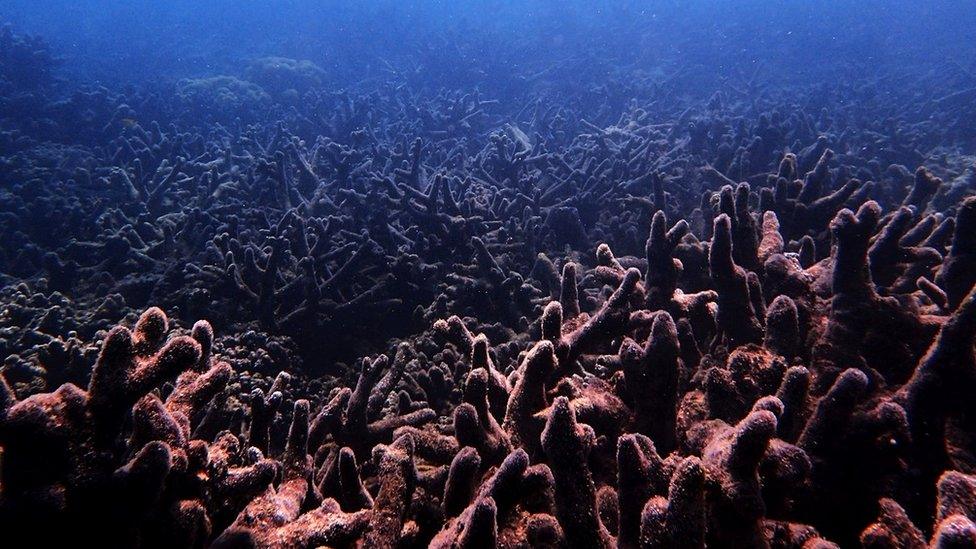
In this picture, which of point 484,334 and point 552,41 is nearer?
point 484,334

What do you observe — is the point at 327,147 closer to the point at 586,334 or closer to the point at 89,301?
the point at 89,301

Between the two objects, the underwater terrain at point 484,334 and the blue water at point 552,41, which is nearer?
the underwater terrain at point 484,334

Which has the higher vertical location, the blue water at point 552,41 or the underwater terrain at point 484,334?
the blue water at point 552,41

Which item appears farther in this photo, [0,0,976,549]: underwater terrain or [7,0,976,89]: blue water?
[7,0,976,89]: blue water

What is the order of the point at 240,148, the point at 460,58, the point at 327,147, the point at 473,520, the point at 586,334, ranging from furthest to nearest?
the point at 460,58, the point at 240,148, the point at 327,147, the point at 586,334, the point at 473,520

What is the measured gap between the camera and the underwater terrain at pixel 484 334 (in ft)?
5.64

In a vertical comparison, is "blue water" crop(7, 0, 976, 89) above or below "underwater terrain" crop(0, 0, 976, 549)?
above

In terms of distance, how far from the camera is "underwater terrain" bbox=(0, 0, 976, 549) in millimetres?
1719

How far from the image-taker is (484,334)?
3.93 m

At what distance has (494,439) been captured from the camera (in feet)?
7.59

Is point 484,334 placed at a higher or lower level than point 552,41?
lower

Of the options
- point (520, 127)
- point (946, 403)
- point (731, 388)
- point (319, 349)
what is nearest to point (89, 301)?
point (319, 349)

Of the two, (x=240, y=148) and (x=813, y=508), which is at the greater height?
(x=240, y=148)

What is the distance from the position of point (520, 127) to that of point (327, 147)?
653cm
